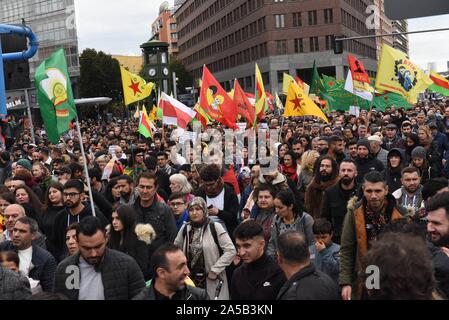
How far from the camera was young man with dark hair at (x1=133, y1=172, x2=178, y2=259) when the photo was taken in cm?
618

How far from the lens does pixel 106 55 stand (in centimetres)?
7600

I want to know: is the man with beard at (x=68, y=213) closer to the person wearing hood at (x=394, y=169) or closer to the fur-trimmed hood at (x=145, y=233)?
the fur-trimmed hood at (x=145, y=233)

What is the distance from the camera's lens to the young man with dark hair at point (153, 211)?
6180 mm

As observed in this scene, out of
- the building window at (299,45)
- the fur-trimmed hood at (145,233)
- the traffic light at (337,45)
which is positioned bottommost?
the fur-trimmed hood at (145,233)

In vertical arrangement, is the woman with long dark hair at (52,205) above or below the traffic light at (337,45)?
below

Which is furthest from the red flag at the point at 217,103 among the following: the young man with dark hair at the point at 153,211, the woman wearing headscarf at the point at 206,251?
the woman wearing headscarf at the point at 206,251

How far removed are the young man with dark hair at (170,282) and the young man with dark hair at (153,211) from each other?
6.60 ft

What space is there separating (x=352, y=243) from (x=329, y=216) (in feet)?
3.99

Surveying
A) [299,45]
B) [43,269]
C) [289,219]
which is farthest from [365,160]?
[299,45]

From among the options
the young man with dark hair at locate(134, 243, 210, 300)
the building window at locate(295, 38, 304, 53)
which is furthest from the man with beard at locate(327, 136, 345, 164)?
the building window at locate(295, 38, 304, 53)

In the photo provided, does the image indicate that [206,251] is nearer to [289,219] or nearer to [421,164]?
[289,219]

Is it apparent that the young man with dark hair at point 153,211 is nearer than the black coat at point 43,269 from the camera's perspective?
No

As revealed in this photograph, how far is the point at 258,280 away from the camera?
4.50 metres
